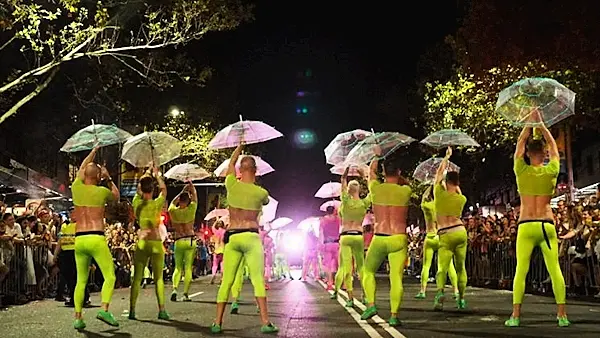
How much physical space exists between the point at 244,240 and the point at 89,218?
2.20 metres

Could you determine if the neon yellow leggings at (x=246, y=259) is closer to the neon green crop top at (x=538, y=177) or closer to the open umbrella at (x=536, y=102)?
the neon green crop top at (x=538, y=177)

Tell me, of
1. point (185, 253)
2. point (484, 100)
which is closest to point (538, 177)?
point (185, 253)

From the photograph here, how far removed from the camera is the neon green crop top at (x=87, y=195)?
10742 mm

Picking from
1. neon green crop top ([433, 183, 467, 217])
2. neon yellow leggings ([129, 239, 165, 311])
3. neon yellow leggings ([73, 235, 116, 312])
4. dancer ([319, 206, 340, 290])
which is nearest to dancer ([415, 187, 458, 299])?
neon green crop top ([433, 183, 467, 217])

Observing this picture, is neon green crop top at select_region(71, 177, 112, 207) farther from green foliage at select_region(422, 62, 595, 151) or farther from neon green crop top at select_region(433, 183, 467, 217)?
green foliage at select_region(422, 62, 595, 151)

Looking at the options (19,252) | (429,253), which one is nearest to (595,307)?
(429,253)

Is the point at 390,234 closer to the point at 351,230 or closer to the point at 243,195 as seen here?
the point at 243,195

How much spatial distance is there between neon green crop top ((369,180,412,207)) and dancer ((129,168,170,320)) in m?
3.24

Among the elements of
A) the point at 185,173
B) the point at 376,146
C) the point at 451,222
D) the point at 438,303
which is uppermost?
the point at 185,173

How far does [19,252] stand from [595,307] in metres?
12.4

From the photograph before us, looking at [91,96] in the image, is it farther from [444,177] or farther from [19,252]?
[444,177]

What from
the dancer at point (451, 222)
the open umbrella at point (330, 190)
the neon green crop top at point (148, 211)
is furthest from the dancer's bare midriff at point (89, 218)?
the open umbrella at point (330, 190)

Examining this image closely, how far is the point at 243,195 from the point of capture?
10047mm

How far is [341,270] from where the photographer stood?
1504cm
